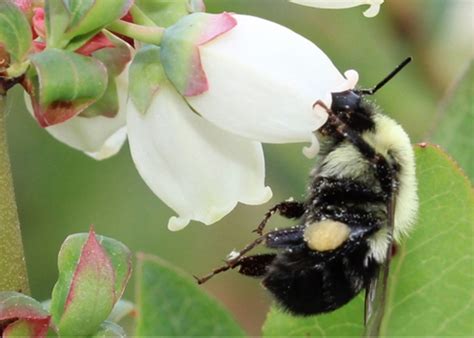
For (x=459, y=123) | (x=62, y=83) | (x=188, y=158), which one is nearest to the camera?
(x=62, y=83)

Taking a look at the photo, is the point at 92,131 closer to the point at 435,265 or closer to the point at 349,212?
the point at 349,212

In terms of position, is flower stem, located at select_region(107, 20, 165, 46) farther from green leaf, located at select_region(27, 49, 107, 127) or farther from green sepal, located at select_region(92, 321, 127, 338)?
green sepal, located at select_region(92, 321, 127, 338)

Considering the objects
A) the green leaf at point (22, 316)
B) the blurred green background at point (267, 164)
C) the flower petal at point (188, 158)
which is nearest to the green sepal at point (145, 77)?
the flower petal at point (188, 158)

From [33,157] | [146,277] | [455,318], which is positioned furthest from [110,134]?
[33,157]

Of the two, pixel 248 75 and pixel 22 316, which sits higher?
pixel 248 75

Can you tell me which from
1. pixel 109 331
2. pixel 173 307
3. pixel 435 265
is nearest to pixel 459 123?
pixel 435 265

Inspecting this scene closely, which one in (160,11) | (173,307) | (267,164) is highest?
(160,11)
